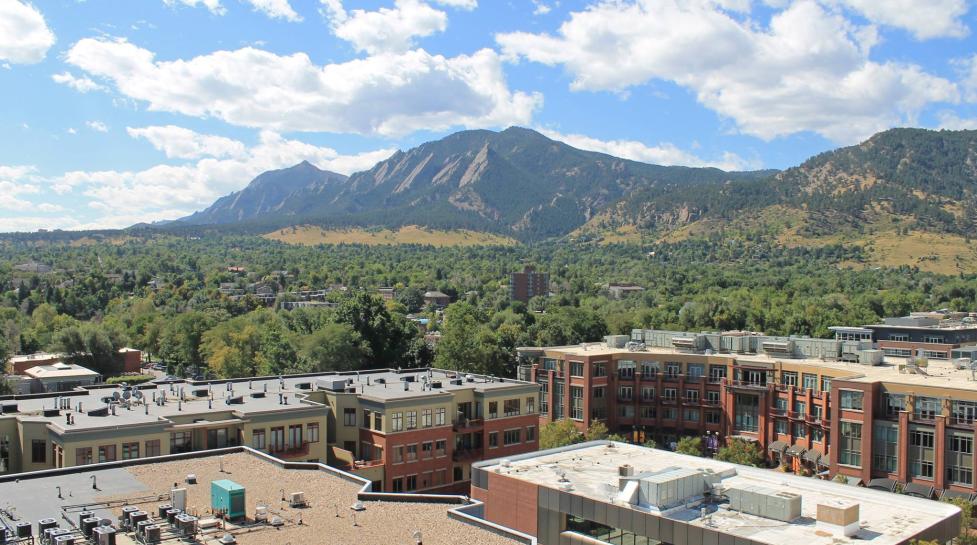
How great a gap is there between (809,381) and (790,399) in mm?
2260

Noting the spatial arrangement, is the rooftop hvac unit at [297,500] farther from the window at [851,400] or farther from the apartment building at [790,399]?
the window at [851,400]

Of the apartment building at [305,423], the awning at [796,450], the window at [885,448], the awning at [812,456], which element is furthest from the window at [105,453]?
the awning at [796,450]

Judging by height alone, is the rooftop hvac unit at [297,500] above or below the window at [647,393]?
above

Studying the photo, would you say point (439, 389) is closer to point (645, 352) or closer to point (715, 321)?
point (645, 352)

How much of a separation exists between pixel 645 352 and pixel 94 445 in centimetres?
5172

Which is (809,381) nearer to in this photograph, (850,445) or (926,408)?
(850,445)

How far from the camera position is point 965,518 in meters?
44.1

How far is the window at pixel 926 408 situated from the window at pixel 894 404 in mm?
926

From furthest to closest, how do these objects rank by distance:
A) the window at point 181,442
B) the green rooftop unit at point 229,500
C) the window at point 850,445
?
1. the window at point 850,445
2. the window at point 181,442
3. the green rooftop unit at point 229,500

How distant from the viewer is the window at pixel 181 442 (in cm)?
3872

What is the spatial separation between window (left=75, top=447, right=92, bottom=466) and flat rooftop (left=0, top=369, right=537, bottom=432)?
902mm

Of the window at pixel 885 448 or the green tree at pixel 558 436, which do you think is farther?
the green tree at pixel 558 436

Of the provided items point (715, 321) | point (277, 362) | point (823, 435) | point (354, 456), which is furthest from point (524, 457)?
point (715, 321)

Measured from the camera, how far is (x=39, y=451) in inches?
1453
